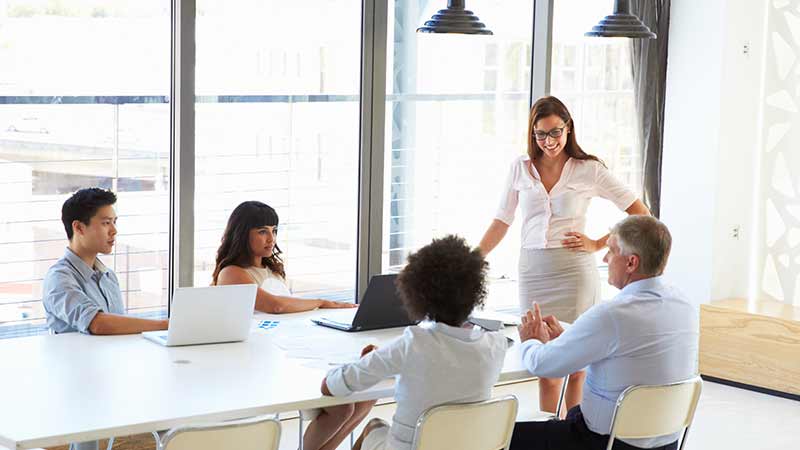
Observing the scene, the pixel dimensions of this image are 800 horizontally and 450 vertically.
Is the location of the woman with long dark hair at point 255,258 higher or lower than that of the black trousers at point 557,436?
higher

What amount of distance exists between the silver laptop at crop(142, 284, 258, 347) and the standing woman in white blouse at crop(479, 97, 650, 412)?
1.44 meters

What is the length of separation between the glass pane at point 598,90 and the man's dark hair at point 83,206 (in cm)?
310

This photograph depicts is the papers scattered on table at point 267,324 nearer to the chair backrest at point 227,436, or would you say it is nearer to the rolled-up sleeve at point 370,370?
the rolled-up sleeve at point 370,370

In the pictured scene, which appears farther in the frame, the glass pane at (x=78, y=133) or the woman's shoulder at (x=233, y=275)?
the glass pane at (x=78, y=133)

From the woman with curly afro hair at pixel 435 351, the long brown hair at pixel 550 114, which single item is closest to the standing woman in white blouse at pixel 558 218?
the long brown hair at pixel 550 114

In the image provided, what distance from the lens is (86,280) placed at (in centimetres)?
364

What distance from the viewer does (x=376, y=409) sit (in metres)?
5.29

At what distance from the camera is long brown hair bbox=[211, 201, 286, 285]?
400 centimetres

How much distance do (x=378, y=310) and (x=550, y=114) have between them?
45.9 inches

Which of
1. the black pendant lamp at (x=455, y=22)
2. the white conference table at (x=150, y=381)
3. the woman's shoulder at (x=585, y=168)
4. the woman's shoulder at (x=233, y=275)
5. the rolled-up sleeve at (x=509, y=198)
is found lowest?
the white conference table at (x=150, y=381)

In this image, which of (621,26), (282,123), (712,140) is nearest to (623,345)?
(621,26)

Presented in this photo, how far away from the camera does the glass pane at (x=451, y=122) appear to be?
5.36 metres

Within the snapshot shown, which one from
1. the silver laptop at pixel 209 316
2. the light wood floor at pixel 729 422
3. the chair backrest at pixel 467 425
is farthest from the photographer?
the light wood floor at pixel 729 422

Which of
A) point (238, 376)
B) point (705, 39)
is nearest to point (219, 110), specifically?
point (238, 376)
